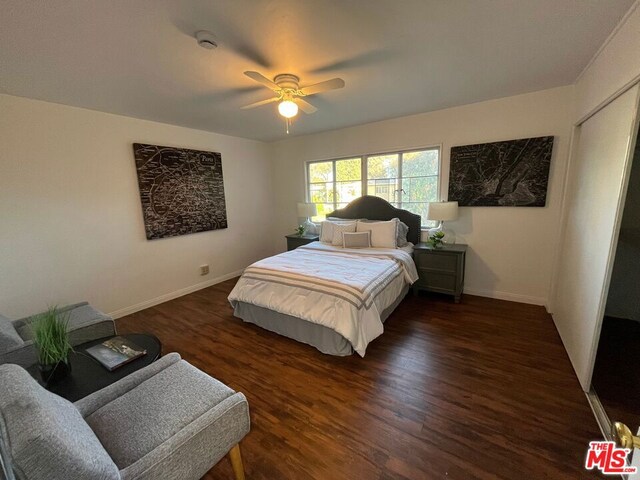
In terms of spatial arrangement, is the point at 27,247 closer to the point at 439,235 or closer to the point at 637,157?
the point at 439,235

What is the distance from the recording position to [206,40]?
1675 millimetres

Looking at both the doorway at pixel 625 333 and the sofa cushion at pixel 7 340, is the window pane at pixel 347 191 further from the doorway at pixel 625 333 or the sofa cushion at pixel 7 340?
the sofa cushion at pixel 7 340

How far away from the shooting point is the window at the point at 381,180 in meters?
3.67

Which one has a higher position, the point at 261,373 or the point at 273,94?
the point at 273,94

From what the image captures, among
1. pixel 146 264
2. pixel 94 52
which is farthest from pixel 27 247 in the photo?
pixel 94 52

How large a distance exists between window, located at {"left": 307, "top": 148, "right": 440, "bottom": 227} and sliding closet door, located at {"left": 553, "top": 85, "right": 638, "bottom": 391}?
1.47m

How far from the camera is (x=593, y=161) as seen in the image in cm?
210

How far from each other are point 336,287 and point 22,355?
223 centimetres

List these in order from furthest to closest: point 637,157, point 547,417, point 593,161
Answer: point 637,157
point 593,161
point 547,417

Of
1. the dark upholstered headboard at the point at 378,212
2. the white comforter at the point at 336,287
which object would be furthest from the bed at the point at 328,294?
the dark upholstered headboard at the point at 378,212

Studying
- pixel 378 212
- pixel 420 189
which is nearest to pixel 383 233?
pixel 378 212

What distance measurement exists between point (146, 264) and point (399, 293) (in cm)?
331

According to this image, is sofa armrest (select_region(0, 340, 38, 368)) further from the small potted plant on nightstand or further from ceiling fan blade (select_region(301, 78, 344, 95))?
the small potted plant on nightstand
